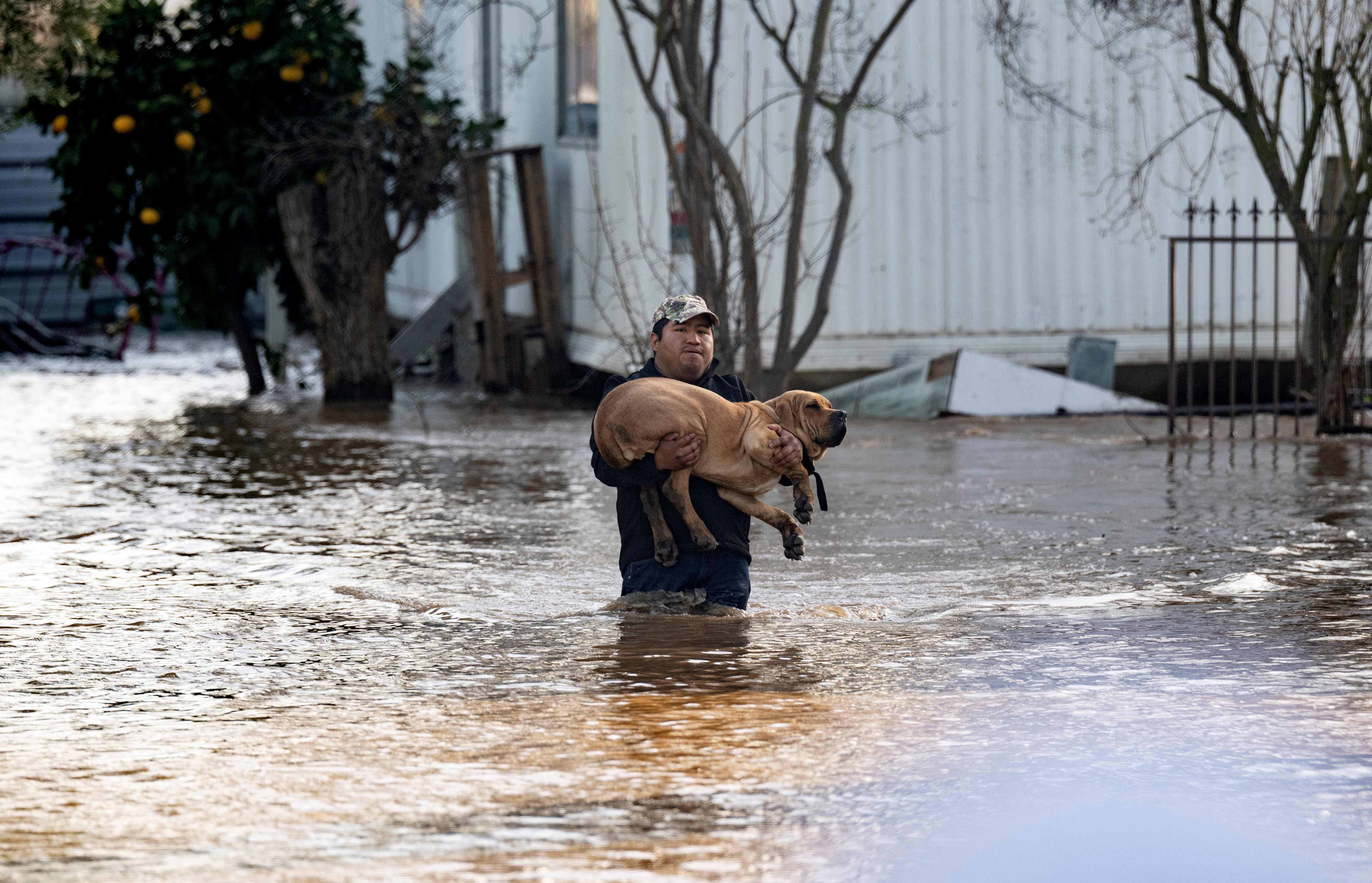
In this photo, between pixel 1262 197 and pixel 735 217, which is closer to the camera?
pixel 735 217

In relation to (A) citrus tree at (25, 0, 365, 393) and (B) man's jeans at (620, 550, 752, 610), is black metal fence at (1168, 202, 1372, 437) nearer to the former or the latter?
(A) citrus tree at (25, 0, 365, 393)

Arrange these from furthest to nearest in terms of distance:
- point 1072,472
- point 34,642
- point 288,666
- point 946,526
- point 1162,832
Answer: point 1072,472
point 946,526
point 34,642
point 288,666
point 1162,832

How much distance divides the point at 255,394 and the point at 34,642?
465 inches

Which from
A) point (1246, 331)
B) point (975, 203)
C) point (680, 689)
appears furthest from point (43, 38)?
point (680, 689)

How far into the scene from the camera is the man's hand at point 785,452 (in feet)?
20.4

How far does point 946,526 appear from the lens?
9.38 m

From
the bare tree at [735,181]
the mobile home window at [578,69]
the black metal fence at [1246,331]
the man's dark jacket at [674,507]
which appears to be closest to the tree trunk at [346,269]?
the mobile home window at [578,69]

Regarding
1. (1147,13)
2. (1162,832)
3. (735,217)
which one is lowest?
(1162,832)

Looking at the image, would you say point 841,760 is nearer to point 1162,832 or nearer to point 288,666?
point 1162,832

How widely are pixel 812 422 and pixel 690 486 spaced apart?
1.60 ft

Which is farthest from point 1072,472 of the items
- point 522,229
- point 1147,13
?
point 522,229

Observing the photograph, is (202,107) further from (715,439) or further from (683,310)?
(715,439)

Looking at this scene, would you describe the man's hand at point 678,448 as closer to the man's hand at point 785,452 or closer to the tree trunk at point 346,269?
the man's hand at point 785,452

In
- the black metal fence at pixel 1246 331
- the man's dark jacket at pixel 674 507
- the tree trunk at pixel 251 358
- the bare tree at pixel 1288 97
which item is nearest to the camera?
the man's dark jacket at pixel 674 507
